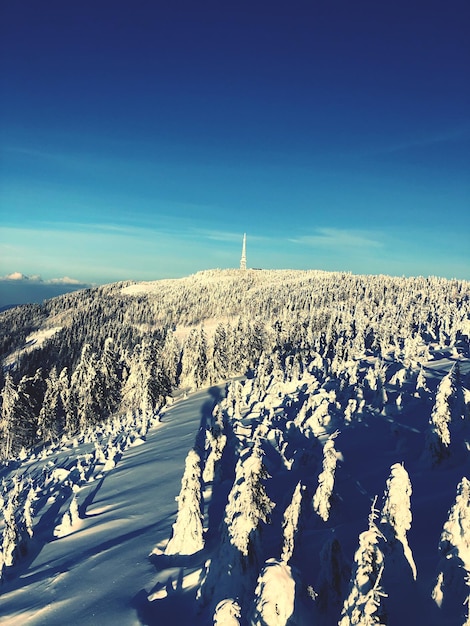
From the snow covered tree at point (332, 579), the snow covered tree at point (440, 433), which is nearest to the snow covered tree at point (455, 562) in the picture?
the snow covered tree at point (332, 579)

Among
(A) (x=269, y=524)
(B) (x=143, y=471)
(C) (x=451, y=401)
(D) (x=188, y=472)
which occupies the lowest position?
(B) (x=143, y=471)

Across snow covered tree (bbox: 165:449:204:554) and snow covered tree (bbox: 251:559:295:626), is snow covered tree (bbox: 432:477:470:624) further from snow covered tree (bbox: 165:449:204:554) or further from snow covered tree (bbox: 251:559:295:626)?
snow covered tree (bbox: 165:449:204:554)

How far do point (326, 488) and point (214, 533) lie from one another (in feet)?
29.0

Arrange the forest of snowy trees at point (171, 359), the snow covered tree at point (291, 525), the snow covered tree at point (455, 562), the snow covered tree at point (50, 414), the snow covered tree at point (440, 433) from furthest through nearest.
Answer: the forest of snowy trees at point (171, 359)
the snow covered tree at point (50, 414)
the snow covered tree at point (440, 433)
the snow covered tree at point (291, 525)
the snow covered tree at point (455, 562)

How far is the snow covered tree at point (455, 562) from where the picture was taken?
14.2 metres

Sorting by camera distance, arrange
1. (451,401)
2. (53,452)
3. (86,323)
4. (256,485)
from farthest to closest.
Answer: (86,323)
(53,452)
(451,401)
(256,485)

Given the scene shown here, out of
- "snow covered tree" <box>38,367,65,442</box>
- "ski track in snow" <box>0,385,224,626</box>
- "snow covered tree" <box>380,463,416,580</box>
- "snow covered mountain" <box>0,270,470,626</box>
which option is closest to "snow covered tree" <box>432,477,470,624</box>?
"snow covered mountain" <box>0,270,470,626</box>

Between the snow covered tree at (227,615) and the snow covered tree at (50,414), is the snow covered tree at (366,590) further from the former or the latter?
the snow covered tree at (50,414)

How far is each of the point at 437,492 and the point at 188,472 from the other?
1551 centimetres

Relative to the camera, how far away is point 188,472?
25953mm

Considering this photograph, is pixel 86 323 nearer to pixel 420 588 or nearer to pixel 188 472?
pixel 188 472

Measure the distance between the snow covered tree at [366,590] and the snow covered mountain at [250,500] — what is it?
5 centimetres

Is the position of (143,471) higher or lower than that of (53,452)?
higher

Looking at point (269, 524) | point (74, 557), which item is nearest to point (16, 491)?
point (74, 557)
